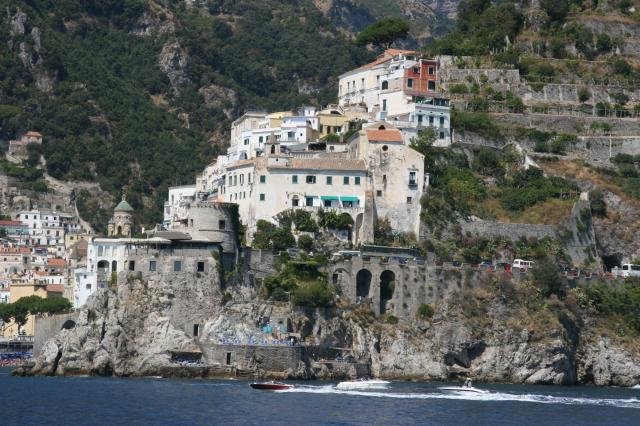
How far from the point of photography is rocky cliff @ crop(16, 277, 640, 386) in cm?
8744

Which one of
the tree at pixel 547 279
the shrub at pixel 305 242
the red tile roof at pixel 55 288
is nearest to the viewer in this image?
the tree at pixel 547 279

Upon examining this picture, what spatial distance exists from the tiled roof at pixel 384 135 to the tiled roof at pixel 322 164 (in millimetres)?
1785

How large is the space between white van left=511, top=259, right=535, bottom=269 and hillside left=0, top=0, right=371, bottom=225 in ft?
182

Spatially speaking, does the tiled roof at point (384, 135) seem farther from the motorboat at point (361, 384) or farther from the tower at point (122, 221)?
the tower at point (122, 221)

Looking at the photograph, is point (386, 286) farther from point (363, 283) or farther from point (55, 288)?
point (55, 288)

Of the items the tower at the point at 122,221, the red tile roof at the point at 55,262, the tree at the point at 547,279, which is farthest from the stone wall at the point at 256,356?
the red tile roof at the point at 55,262

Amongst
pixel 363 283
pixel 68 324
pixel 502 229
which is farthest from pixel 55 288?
pixel 502 229

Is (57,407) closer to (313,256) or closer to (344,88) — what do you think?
(313,256)

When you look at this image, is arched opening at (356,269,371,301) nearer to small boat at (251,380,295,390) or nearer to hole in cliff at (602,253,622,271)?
small boat at (251,380,295,390)

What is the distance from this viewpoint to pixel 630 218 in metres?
105

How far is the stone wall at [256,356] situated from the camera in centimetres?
8619

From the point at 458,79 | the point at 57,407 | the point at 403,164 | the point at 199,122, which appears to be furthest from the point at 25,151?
the point at 57,407

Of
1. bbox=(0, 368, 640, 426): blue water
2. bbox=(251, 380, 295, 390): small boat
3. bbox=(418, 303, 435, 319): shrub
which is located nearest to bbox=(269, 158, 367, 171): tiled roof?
bbox=(418, 303, 435, 319): shrub

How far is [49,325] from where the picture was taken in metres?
101
